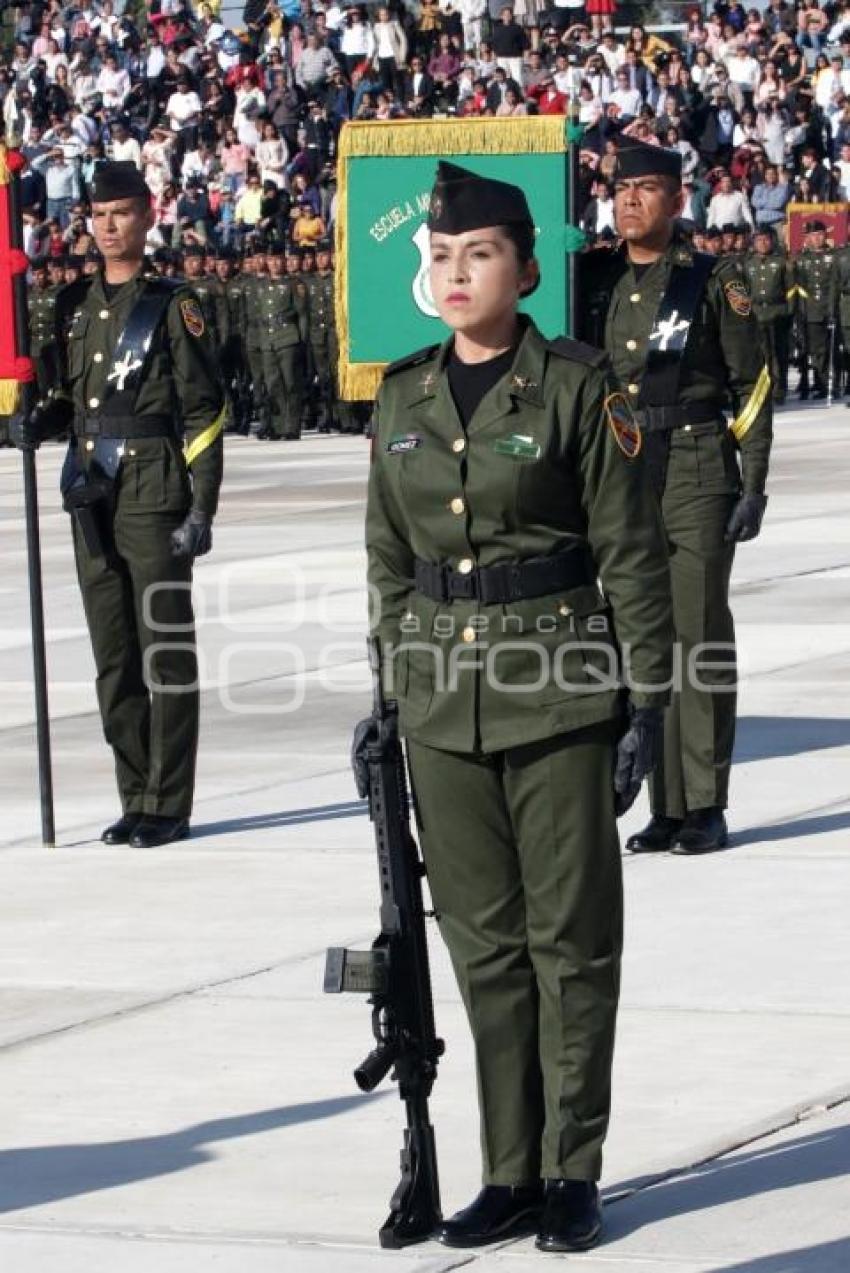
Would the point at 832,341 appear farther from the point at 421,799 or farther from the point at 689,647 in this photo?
the point at 421,799

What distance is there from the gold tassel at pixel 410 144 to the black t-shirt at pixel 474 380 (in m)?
4.32

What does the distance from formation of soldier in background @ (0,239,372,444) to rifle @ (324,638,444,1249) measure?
25.3 meters

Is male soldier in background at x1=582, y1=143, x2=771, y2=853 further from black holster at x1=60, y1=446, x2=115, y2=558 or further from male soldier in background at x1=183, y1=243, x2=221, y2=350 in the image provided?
male soldier in background at x1=183, y1=243, x2=221, y2=350

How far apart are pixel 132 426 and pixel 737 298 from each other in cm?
189

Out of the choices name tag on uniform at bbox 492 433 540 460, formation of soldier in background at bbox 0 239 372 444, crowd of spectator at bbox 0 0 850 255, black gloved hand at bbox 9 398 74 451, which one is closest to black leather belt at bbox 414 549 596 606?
name tag on uniform at bbox 492 433 540 460

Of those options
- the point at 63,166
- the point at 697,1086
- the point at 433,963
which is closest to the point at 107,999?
the point at 433,963

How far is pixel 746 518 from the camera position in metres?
8.82

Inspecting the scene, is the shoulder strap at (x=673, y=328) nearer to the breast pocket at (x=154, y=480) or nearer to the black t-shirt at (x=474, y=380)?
the breast pocket at (x=154, y=480)

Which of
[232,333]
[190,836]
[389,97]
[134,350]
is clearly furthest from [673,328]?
[389,97]

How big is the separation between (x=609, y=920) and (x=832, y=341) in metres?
28.4

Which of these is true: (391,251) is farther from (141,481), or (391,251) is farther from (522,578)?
(522,578)

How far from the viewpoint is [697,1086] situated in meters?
6.08

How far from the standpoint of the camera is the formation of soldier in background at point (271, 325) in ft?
101

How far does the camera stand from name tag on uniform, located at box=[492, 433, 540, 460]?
200 inches
